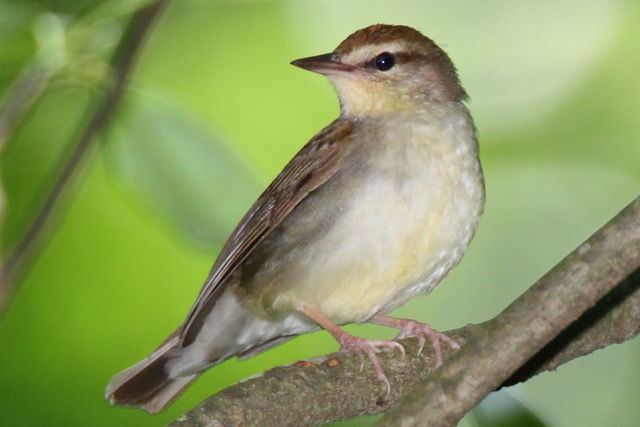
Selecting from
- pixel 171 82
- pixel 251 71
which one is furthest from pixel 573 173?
pixel 171 82

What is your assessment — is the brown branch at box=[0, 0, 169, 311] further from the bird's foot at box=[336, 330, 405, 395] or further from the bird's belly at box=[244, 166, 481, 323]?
the bird's foot at box=[336, 330, 405, 395]

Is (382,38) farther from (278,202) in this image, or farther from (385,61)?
(278,202)

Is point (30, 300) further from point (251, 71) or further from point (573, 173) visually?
point (573, 173)

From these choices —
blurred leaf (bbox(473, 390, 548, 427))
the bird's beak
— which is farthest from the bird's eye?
blurred leaf (bbox(473, 390, 548, 427))

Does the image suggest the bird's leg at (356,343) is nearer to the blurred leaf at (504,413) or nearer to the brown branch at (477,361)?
the brown branch at (477,361)

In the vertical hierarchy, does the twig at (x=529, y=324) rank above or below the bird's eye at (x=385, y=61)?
below

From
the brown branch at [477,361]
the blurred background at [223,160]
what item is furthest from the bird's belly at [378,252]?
the blurred background at [223,160]

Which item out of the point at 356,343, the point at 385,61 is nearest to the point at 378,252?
the point at 356,343
